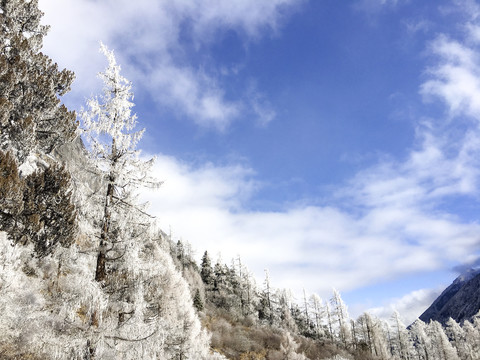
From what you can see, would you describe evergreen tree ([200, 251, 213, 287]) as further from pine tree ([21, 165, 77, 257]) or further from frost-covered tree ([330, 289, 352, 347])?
pine tree ([21, 165, 77, 257])

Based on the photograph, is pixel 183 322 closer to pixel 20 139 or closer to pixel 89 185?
pixel 89 185

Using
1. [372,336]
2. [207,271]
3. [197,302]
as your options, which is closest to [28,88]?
[197,302]

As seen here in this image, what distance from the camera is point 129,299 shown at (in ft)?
30.9

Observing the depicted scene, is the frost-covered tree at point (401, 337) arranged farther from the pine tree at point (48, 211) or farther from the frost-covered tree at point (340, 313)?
the pine tree at point (48, 211)

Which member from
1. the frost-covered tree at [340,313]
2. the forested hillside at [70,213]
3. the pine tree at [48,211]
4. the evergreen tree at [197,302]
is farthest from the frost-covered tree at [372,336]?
the pine tree at [48,211]

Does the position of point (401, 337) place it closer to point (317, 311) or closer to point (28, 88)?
point (317, 311)

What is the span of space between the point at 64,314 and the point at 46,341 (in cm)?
72

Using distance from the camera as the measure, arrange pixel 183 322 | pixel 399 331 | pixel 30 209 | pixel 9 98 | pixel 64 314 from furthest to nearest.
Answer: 1. pixel 399 331
2. pixel 183 322
3. pixel 9 98
4. pixel 30 209
5. pixel 64 314

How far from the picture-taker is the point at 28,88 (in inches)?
394

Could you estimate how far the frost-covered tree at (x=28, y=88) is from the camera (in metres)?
9.35

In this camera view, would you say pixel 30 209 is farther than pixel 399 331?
No

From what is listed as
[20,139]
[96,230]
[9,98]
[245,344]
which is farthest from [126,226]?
[245,344]

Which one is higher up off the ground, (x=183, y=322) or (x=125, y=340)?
(x=183, y=322)

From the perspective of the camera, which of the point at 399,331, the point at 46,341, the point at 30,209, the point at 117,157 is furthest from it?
the point at 399,331
